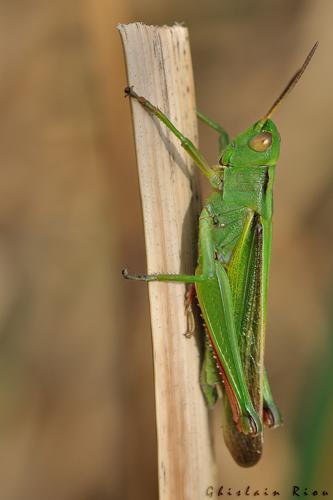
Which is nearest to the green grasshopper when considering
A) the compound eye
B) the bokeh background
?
the compound eye

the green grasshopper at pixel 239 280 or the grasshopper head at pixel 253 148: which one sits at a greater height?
the grasshopper head at pixel 253 148

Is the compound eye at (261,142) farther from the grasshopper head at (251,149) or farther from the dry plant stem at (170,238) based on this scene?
the dry plant stem at (170,238)

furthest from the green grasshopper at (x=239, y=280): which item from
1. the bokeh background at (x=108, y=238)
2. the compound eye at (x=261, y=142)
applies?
the bokeh background at (x=108, y=238)

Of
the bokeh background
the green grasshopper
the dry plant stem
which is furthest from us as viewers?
the bokeh background

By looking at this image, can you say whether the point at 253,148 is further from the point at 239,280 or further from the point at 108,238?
the point at 108,238

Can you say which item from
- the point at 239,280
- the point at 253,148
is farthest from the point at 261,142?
the point at 239,280

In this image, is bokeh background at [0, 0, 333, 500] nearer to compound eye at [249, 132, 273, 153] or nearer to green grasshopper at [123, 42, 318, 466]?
green grasshopper at [123, 42, 318, 466]

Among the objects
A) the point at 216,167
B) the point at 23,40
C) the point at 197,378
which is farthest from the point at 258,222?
the point at 23,40
